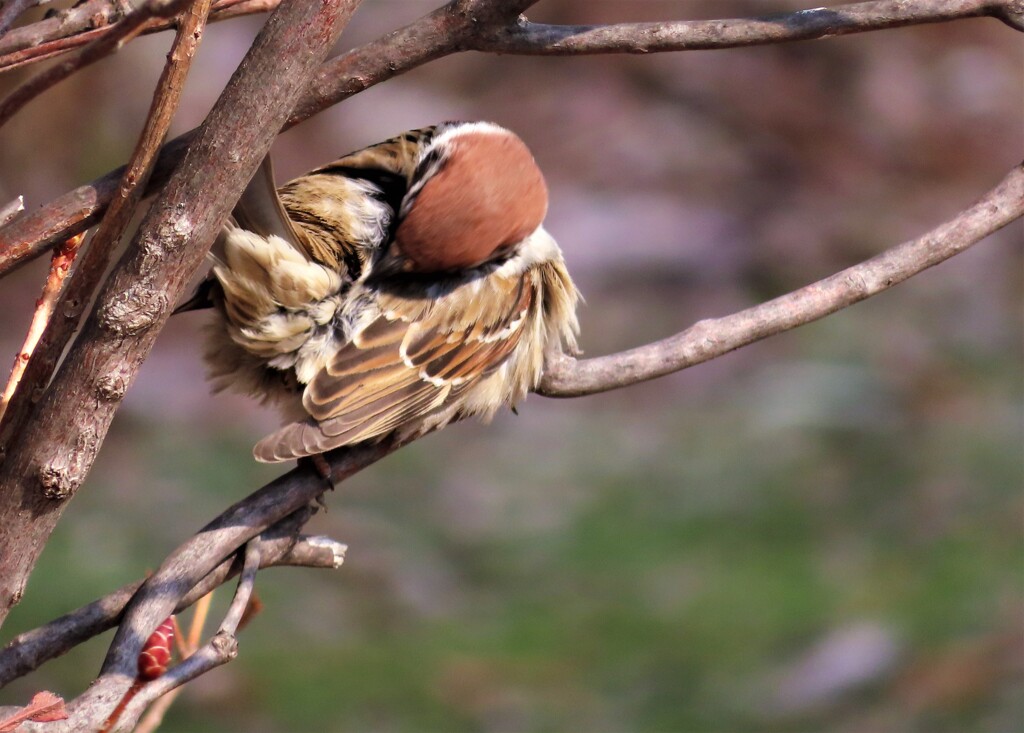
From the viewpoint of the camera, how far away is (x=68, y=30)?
1.32m

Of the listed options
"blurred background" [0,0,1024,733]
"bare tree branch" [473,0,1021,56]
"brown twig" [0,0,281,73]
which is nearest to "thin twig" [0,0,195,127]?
"brown twig" [0,0,281,73]

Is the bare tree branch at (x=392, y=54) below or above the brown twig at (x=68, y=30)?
below

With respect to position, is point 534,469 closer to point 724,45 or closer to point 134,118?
point 134,118

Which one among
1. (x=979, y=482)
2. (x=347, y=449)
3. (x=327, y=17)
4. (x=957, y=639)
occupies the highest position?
(x=327, y=17)

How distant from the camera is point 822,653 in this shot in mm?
3715

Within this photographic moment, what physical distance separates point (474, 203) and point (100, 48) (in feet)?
2.72

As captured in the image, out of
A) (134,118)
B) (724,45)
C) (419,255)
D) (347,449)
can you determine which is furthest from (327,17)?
(134,118)

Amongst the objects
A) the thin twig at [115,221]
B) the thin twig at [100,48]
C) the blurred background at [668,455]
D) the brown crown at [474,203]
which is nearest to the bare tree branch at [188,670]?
the thin twig at [115,221]

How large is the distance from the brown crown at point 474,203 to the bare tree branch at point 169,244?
0.68 metres

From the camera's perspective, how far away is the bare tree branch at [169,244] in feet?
3.87

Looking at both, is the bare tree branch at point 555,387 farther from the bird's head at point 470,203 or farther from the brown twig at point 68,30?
the brown twig at point 68,30

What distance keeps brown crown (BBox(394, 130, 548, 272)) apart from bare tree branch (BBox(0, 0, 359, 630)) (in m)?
0.68

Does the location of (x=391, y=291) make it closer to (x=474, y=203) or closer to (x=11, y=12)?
(x=474, y=203)

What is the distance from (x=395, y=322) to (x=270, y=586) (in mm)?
2189
